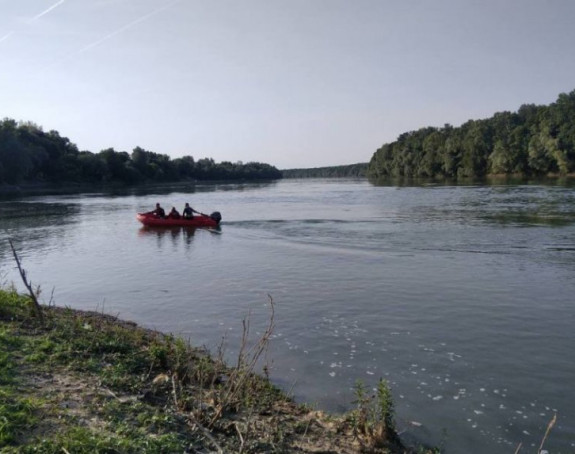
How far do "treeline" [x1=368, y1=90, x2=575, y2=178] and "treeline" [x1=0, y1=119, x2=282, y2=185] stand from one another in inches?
3122

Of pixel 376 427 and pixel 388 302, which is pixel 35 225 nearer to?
pixel 388 302

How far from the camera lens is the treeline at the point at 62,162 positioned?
298ft

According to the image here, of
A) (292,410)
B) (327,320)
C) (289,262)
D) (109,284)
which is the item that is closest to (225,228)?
(289,262)

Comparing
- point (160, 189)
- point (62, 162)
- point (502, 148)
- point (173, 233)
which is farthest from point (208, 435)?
point (62, 162)

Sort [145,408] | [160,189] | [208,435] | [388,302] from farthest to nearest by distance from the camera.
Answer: [160,189] < [388,302] < [145,408] < [208,435]

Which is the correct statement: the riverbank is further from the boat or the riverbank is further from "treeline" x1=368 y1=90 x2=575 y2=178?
"treeline" x1=368 y1=90 x2=575 y2=178

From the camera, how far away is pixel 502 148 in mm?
106875

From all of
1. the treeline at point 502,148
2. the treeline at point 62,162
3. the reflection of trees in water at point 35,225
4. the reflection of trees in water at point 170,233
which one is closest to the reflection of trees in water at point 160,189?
the treeline at point 62,162

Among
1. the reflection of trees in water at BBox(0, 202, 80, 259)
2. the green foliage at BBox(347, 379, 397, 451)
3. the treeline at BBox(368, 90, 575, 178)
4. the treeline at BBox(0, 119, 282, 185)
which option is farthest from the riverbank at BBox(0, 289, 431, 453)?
the treeline at BBox(368, 90, 575, 178)

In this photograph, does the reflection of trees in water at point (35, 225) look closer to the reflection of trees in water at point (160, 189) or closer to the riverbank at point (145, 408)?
the riverbank at point (145, 408)

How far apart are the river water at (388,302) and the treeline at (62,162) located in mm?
67382

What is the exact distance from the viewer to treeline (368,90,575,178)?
311 ft

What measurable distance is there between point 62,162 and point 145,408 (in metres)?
→ 121

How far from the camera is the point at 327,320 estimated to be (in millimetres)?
13117
